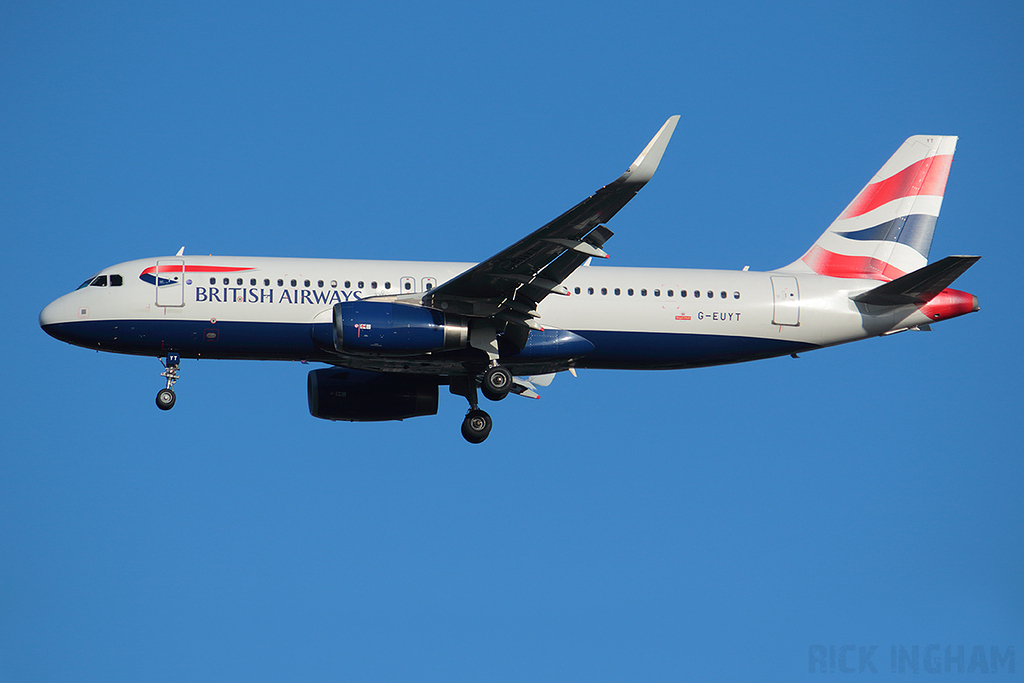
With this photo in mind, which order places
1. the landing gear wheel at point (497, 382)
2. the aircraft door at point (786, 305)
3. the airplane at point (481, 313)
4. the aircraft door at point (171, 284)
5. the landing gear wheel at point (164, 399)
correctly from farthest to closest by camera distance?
the aircraft door at point (786, 305)
the landing gear wheel at point (164, 399)
the aircraft door at point (171, 284)
the landing gear wheel at point (497, 382)
the airplane at point (481, 313)

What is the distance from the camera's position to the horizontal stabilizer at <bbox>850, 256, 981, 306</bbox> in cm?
3075

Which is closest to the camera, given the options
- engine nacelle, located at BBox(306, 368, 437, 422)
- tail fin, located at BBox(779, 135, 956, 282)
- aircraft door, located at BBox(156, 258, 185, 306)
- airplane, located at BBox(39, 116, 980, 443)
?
airplane, located at BBox(39, 116, 980, 443)

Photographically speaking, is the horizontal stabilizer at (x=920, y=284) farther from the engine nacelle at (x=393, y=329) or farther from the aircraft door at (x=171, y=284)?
the aircraft door at (x=171, y=284)

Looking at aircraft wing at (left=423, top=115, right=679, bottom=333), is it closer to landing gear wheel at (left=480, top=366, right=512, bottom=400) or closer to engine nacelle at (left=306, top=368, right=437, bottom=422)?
landing gear wheel at (left=480, top=366, right=512, bottom=400)

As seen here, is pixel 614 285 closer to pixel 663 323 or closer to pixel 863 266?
pixel 663 323

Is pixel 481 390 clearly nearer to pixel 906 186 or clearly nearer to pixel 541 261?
pixel 541 261

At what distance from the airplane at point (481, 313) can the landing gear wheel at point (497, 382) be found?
1.3 inches

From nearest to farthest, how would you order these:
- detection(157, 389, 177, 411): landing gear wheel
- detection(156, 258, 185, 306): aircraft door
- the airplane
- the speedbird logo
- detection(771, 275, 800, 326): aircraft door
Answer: the airplane
detection(156, 258, 185, 306): aircraft door
the speedbird logo
detection(157, 389, 177, 411): landing gear wheel
detection(771, 275, 800, 326): aircraft door

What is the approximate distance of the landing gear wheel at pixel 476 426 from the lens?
3403 cm

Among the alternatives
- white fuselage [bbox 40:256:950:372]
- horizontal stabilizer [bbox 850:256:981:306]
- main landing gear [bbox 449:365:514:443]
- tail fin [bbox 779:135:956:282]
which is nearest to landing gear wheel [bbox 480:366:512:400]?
main landing gear [bbox 449:365:514:443]

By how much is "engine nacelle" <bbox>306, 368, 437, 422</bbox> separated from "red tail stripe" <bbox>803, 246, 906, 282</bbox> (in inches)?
506

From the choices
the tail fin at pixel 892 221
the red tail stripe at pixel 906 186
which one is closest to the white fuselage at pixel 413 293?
the tail fin at pixel 892 221

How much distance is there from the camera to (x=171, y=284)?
31.9 meters

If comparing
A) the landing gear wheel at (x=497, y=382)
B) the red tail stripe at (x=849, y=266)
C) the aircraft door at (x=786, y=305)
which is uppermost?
the red tail stripe at (x=849, y=266)
